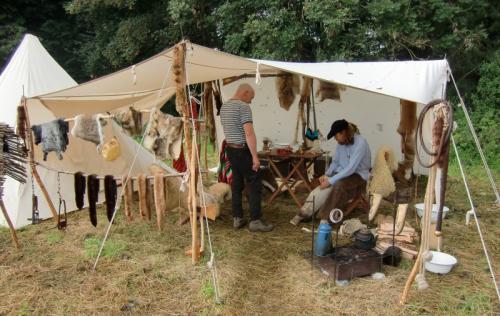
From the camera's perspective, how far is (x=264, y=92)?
20.9ft

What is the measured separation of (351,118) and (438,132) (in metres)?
3.48

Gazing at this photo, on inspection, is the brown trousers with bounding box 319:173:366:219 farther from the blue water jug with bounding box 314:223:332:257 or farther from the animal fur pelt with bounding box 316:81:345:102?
the animal fur pelt with bounding box 316:81:345:102

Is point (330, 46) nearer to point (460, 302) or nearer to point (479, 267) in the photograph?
point (479, 267)

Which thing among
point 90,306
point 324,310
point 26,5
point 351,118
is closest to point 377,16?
point 351,118

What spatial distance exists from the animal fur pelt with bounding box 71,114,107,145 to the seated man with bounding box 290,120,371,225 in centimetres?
220

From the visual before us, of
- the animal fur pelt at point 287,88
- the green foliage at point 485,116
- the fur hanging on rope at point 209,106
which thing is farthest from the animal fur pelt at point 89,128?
the green foliage at point 485,116

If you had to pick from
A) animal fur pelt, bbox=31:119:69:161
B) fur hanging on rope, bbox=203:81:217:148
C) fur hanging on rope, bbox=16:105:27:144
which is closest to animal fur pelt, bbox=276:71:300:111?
fur hanging on rope, bbox=203:81:217:148

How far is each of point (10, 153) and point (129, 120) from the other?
1130 mm

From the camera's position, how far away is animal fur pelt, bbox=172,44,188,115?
3029mm

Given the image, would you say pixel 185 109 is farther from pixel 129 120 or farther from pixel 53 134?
pixel 53 134

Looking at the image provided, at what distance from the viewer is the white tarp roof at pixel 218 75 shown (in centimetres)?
301

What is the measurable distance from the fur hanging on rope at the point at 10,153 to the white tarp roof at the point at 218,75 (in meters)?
0.55

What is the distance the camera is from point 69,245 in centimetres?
387

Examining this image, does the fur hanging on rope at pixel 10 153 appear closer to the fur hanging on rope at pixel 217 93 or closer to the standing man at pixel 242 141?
the standing man at pixel 242 141
